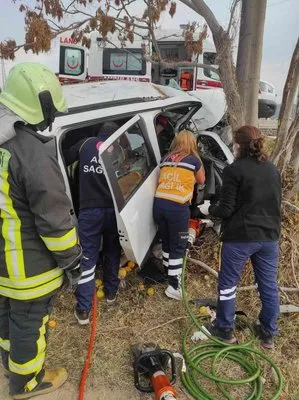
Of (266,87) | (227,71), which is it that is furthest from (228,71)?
(266,87)

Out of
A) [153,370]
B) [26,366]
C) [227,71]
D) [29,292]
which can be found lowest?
[153,370]

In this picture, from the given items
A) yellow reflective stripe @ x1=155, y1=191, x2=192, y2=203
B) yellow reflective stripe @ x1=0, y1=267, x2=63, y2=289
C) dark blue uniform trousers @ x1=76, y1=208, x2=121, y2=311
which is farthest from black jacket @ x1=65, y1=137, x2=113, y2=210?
yellow reflective stripe @ x1=0, y1=267, x2=63, y2=289

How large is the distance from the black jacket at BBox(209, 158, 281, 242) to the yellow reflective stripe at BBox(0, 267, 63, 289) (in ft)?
4.54

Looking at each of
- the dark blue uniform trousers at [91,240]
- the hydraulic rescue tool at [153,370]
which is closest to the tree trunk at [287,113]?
the dark blue uniform trousers at [91,240]

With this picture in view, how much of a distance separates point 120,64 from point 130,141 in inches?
352

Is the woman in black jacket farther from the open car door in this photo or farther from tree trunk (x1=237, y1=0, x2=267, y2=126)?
tree trunk (x1=237, y1=0, x2=267, y2=126)

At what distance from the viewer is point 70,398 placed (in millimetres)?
2602

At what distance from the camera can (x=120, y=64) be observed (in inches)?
460

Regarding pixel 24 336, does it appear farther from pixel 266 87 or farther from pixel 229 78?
pixel 266 87

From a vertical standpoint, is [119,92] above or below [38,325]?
above

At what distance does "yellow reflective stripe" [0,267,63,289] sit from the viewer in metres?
2.15

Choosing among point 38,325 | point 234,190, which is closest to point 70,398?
point 38,325

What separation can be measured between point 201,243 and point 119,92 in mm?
1855

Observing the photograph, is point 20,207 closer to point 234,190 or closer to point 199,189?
point 234,190
